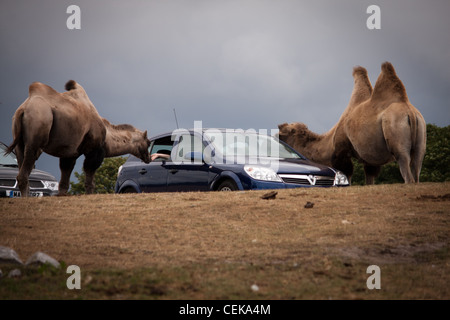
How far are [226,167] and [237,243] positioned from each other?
424cm

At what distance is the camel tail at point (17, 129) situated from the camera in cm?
1377

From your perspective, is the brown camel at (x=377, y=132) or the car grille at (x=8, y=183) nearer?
the brown camel at (x=377, y=132)

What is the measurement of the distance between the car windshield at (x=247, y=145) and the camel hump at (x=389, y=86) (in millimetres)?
3325

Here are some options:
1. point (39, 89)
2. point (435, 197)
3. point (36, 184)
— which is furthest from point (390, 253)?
point (36, 184)

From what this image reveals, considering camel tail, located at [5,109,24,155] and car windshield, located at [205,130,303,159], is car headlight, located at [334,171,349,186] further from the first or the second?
camel tail, located at [5,109,24,155]

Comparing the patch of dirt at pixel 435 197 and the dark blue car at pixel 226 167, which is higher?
the dark blue car at pixel 226 167

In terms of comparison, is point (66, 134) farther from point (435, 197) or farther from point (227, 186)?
point (435, 197)

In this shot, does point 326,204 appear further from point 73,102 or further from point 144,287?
point 73,102

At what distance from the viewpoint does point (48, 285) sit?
627cm

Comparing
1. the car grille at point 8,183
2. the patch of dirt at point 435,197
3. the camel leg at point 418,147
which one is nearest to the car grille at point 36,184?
the car grille at point 8,183

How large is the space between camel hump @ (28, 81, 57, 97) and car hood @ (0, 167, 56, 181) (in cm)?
280

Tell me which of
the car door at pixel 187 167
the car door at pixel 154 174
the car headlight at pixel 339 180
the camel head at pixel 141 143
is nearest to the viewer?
the car door at pixel 187 167

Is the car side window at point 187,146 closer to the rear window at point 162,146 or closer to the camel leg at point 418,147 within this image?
the rear window at point 162,146
